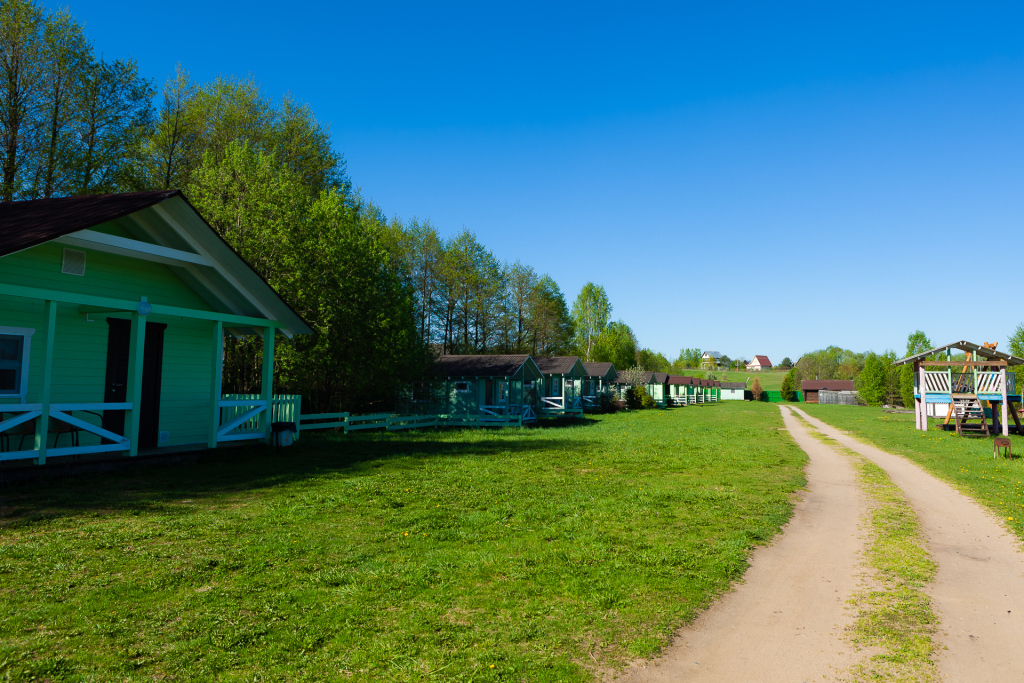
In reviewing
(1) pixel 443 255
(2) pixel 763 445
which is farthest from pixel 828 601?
(1) pixel 443 255

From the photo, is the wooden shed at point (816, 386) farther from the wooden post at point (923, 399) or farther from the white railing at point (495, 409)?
the white railing at point (495, 409)

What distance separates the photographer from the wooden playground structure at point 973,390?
87.9 feet

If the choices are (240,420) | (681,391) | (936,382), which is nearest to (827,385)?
(681,391)

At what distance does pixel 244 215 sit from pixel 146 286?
11396mm

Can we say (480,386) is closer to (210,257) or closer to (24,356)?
(210,257)

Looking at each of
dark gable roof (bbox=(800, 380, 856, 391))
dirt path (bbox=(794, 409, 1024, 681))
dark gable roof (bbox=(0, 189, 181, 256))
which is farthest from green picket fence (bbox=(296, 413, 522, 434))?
dark gable roof (bbox=(800, 380, 856, 391))

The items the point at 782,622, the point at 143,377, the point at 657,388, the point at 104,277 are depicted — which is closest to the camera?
the point at 782,622

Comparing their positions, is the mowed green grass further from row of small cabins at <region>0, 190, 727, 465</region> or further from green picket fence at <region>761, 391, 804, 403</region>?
green picket fence at <region>761, 391, 804, 403</region>

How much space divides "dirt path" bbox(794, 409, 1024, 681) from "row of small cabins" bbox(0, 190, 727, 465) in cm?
1339

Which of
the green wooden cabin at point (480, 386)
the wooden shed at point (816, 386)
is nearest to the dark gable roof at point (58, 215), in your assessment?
the green wooden cabin at point (480, 386)

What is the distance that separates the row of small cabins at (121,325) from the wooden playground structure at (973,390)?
1141 inches

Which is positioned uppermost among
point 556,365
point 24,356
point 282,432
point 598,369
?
point 598,369

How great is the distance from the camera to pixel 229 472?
12.6 meters

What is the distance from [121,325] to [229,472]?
4642 millimetres
